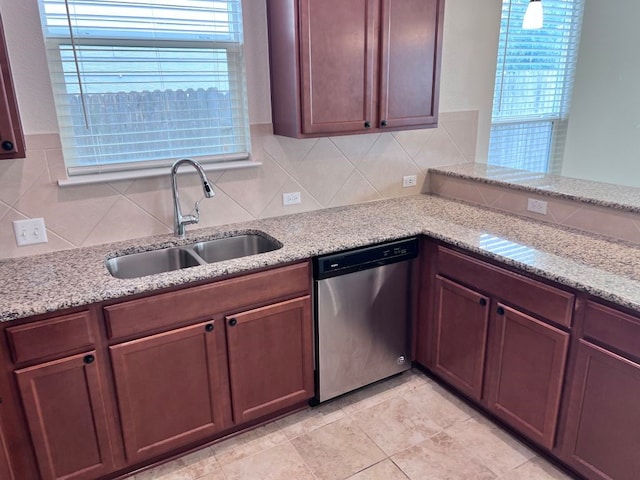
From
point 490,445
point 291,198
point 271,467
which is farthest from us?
point 291,198

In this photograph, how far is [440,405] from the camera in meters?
2.42

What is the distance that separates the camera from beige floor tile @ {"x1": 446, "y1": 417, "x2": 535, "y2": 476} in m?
2.04

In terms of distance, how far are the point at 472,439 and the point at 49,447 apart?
179 centimetres

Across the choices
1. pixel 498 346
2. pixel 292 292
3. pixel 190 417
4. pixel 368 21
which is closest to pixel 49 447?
pixel 190 417

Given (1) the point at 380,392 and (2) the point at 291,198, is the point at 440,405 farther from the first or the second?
(2) the point at 291,198

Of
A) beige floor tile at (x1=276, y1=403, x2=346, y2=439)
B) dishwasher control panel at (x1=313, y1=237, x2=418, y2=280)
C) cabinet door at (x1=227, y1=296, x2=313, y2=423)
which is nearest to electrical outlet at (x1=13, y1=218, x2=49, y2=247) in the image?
cabinet door at (x1=227, y1=296, x2=313, y2=423)

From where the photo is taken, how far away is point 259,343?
2.10 meters

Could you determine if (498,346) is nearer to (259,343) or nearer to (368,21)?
(259,343)

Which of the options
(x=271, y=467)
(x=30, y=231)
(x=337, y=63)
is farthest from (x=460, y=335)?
(x=30, y=231)

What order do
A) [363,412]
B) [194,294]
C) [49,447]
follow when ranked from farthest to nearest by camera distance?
[363,412]
[194,294]
[49,447]

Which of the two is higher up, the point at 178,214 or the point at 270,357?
the point at 178,214

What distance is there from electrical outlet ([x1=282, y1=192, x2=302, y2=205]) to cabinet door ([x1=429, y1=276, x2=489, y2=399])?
0.90 meters

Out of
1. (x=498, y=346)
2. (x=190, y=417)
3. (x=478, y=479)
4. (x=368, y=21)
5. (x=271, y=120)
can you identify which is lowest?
(x=478, y=479)

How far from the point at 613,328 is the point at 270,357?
1377 mm
